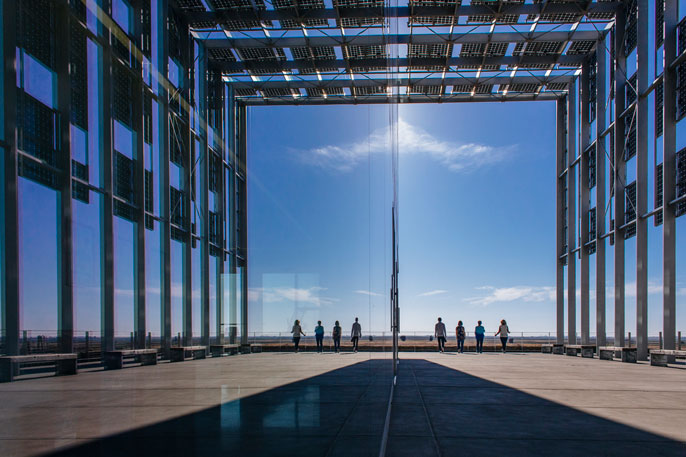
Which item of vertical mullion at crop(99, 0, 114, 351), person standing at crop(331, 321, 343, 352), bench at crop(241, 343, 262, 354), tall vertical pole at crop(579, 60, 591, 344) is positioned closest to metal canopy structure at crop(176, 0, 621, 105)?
tall vertical pole at crop(579, 60, 591, 344)

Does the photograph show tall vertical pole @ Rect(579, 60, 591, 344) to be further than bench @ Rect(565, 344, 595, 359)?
Yes

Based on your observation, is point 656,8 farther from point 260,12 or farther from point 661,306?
point 260,12

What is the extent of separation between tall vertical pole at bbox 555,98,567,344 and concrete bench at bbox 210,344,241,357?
28.4 m

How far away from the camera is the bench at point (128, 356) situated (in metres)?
1.28

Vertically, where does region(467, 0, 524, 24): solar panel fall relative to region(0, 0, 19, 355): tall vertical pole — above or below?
above

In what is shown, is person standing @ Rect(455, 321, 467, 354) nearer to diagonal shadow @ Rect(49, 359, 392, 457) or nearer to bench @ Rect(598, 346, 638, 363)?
bench @ Rect(598, 346, 638, 363)

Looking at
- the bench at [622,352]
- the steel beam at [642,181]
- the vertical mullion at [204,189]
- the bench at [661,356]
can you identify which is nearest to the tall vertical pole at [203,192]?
the vertical mullion at [204,189]

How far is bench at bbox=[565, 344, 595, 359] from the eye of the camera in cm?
2264

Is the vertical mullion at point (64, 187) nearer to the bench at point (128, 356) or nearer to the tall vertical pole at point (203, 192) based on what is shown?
the bench at point (128, 356)

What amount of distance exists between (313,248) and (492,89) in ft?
87.8

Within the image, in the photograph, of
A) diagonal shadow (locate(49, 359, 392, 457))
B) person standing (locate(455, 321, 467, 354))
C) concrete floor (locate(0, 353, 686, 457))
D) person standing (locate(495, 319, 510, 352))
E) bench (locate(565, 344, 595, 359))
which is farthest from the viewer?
person standing (locate(495, 319, 510, 352))

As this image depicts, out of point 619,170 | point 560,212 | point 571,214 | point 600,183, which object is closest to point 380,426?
point 619,170

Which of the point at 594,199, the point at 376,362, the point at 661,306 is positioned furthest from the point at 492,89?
the point at 376,362

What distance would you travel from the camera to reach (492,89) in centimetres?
2694
